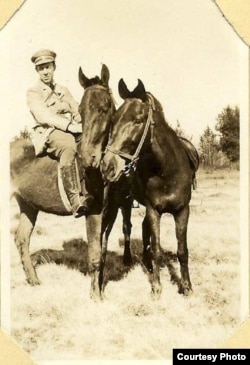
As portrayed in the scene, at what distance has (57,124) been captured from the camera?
3322 mm

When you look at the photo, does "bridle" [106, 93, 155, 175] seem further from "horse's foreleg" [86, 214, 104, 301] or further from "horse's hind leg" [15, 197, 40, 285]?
"horse's hind leg" [15, 197, 40, 285]

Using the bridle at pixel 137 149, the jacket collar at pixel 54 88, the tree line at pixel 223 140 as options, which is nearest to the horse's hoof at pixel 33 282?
the bridle at pixel 137 149

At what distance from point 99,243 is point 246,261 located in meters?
0.97

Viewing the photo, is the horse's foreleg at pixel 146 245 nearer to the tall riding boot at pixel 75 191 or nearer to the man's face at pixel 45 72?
the tall riding boot at pixel 75 191

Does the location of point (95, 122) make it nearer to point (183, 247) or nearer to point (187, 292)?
point (183, 247)

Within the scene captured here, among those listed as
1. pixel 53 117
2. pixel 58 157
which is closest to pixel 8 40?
pixel 53 117

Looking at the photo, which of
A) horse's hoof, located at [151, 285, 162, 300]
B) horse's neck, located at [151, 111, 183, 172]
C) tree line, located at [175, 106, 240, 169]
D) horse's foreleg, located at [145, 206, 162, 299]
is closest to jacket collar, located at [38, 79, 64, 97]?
horse's neck, located at [151, 111, 183, 172]

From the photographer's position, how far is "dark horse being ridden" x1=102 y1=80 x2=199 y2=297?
10.0 feet

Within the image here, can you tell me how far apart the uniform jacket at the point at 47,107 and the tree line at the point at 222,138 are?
12 cm

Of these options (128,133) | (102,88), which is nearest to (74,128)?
(102,88)

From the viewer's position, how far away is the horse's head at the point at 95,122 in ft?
10.2

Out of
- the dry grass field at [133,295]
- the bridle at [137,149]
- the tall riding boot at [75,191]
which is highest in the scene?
the bridle at [137,149]

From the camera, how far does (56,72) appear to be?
3387mm

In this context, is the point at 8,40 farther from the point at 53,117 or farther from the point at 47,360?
the point at 47,360
